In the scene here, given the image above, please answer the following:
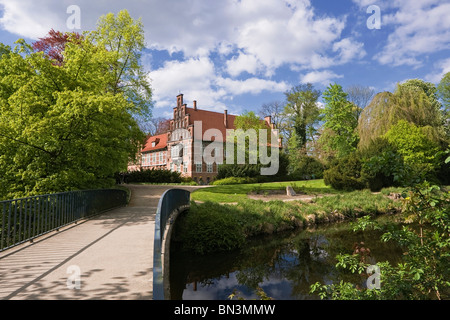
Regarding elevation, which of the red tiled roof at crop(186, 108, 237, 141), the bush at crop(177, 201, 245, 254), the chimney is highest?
the chimney

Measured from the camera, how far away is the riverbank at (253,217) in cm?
1029

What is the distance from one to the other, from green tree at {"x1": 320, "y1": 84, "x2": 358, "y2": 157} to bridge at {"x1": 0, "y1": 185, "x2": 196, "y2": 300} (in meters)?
29.0

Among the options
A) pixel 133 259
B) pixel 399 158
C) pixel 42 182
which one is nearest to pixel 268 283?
pixel 133 259

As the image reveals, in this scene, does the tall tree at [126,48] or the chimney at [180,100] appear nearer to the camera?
the tall tree at [126,48]

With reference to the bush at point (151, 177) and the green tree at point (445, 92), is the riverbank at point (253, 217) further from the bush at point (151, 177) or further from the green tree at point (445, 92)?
the green tree at point (445, 92)

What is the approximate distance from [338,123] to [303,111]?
11.2m

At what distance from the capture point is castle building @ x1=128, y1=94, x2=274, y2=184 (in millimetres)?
43438

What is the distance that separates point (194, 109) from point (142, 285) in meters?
44.2

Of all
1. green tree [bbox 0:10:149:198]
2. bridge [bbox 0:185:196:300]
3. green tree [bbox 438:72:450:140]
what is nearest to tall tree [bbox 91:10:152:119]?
green tree [bbox 0:10:149:198]

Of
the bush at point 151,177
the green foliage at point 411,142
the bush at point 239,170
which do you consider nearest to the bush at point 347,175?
the green foliage at point 411,142

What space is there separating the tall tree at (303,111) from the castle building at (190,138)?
4.52 meters

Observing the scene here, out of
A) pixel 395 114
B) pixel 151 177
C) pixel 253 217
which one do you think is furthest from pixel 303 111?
pixel 253 217

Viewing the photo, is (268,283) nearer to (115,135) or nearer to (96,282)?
(96,282)

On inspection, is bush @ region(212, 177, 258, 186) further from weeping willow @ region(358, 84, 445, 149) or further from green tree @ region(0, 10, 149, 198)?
green tree @ region(0, 10, 149, 198)
